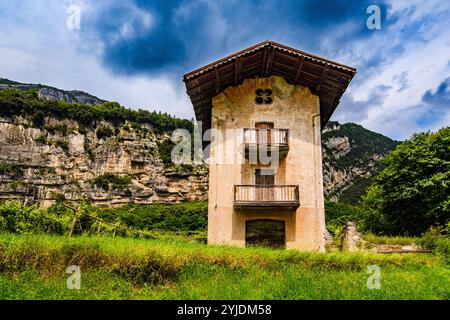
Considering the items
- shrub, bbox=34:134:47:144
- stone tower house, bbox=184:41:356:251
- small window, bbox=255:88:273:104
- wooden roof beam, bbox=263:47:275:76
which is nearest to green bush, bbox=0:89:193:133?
shrub, bbox=34:134:47:144

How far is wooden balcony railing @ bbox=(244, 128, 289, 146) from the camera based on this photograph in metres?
19.7

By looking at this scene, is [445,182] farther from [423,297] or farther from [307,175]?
[423,297]

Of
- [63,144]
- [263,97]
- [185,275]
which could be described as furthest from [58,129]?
[185,275]

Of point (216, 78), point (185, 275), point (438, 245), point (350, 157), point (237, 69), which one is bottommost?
point (185, 275)

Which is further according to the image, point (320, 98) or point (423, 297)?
point (320, 98)

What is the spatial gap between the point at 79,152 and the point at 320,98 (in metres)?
88.4

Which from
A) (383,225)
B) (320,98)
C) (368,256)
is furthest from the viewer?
(383,225)

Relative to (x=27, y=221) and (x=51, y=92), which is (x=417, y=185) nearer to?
(x=27, y=221)

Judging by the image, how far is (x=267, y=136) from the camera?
1986 centimetres

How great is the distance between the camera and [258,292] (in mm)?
9594

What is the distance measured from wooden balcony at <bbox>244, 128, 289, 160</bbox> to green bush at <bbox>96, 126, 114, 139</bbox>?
298ft

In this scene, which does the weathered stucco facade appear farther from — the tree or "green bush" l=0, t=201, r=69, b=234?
the tree

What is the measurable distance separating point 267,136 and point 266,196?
10.2 ft

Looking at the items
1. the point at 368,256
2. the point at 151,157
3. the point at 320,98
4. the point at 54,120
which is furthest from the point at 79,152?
the point at 368,256
